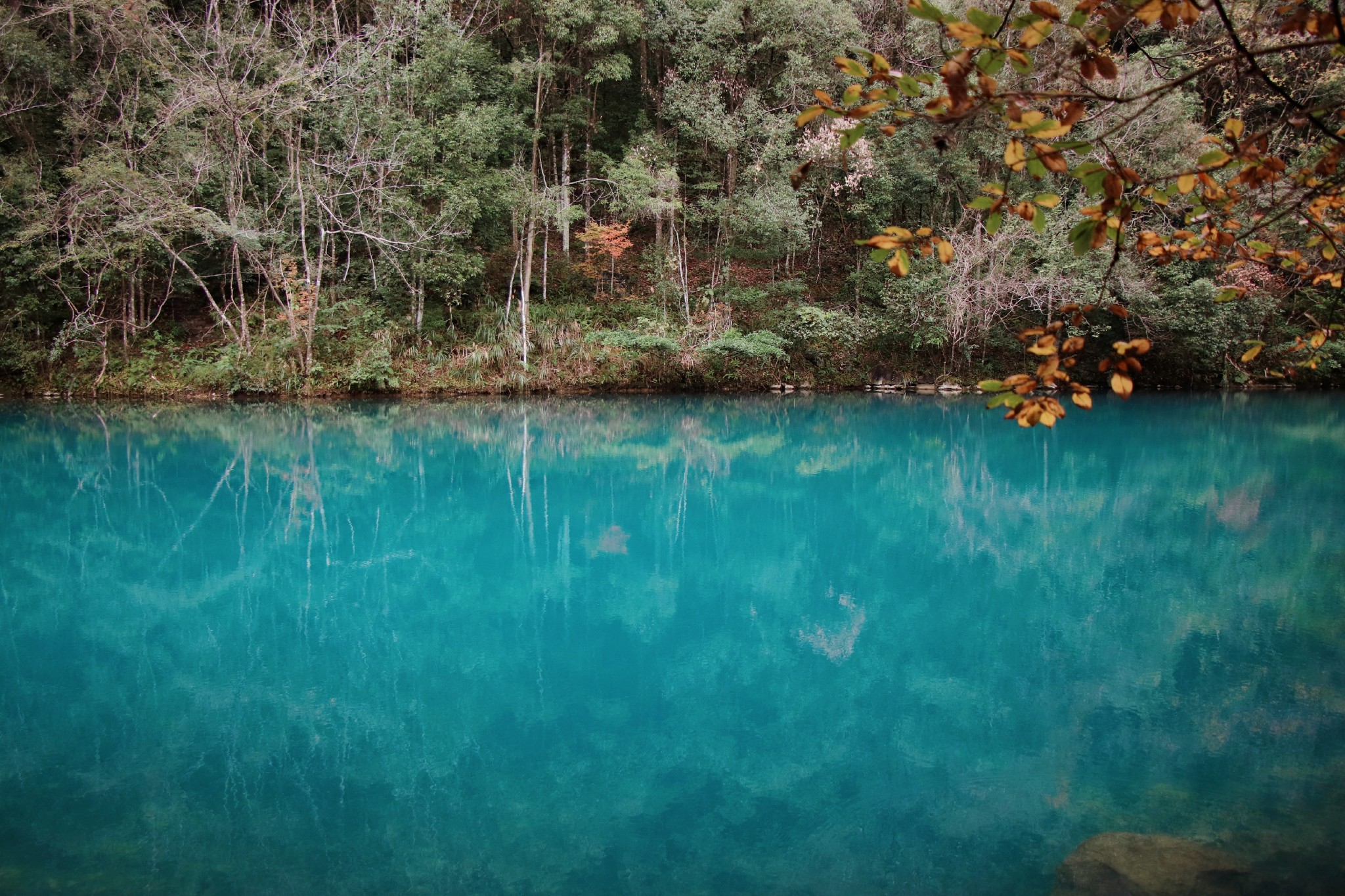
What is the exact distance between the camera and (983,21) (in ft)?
3.94

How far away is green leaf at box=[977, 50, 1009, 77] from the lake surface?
2.21 meters

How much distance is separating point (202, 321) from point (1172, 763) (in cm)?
1928

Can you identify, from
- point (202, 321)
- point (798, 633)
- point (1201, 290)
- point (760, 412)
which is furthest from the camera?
point (202, 321)

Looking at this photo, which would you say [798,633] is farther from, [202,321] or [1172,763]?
[202,321]

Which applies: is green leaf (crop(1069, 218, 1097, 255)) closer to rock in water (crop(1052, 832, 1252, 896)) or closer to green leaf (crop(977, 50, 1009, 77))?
green leaf (crop(977, 50, 1009, 77))

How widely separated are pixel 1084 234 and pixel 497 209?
16.4 meters

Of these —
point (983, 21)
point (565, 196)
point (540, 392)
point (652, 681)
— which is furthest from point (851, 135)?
point (565, 196)

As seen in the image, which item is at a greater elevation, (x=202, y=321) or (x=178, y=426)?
(x=202, y=321)

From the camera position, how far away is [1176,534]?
6637 mm

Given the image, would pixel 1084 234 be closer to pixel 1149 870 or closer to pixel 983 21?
pixel 983 21

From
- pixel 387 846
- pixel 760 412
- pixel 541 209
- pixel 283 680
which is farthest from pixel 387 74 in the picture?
pixel 387 846

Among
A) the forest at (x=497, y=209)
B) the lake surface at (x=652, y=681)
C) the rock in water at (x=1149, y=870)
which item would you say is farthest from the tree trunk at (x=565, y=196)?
the rock in water at (x=1149, y=870)

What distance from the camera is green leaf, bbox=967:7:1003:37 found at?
1162 millimetres

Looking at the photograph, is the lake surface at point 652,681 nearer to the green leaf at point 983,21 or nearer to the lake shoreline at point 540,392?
the green leaf at point 983,21
